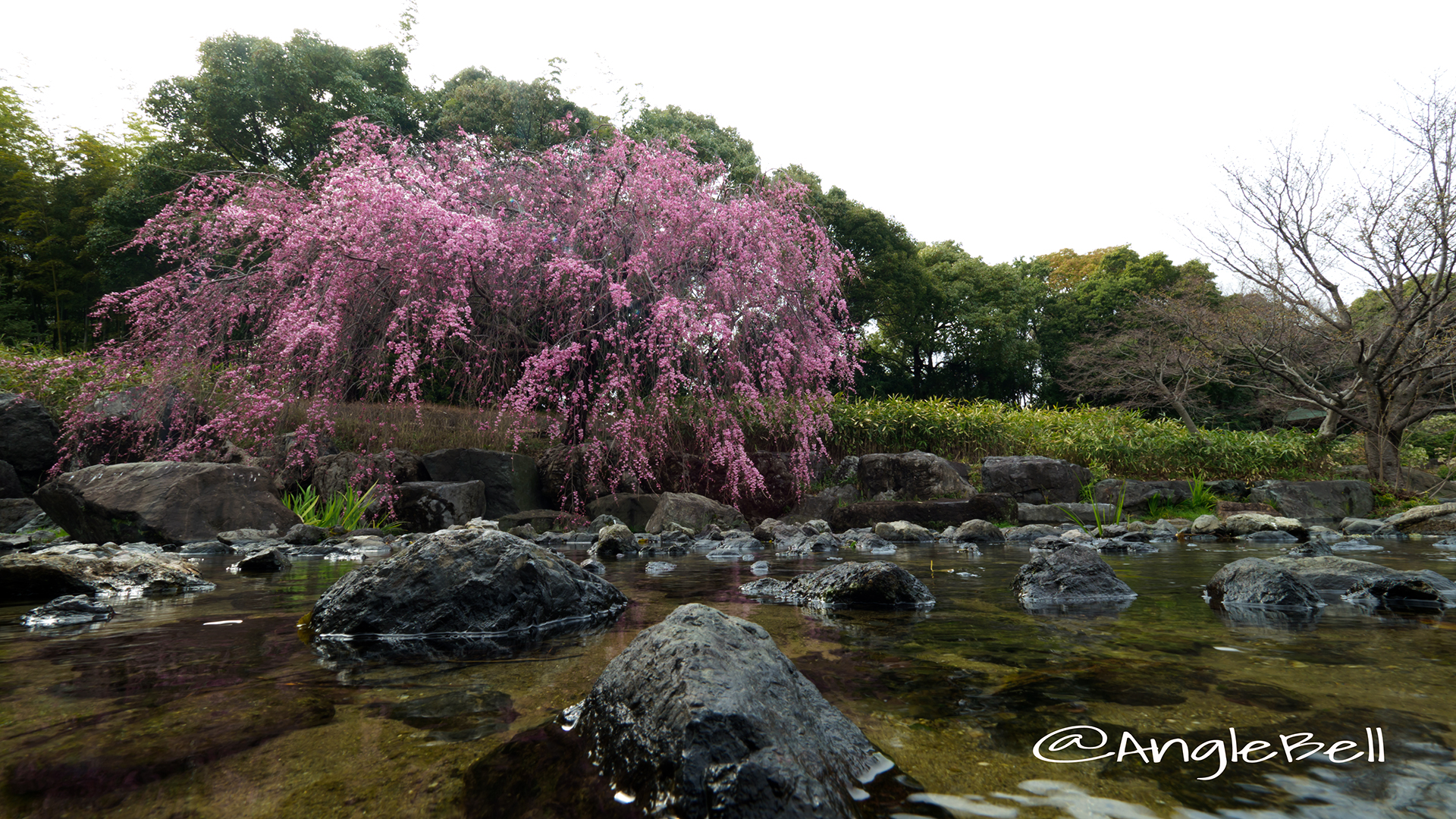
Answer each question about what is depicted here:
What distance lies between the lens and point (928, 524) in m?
8.62

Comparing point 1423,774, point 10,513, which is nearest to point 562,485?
point 10,513

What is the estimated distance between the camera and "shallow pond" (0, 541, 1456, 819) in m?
1.15

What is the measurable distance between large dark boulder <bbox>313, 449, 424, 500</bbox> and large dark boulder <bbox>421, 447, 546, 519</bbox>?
259 mm

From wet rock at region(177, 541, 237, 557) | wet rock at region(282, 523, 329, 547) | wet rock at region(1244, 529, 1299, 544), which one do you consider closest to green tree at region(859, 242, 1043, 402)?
wet rock at region(1244, 529, 1299, 544)

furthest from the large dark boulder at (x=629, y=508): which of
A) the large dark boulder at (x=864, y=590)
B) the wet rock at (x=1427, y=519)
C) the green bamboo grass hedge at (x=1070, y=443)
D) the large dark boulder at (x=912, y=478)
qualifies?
the wet rock at (x=1427, y=519)

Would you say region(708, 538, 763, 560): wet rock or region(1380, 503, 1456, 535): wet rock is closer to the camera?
region(708, 538, 763, 560): wet rock

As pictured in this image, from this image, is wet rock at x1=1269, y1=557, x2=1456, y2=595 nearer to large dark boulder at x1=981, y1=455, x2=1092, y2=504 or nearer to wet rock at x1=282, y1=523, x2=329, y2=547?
large dark boulder at x1=981, y1=455, x2=1092, y2=504

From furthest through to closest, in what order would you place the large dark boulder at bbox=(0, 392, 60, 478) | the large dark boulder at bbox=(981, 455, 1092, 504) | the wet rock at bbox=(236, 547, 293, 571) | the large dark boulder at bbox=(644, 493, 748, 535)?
the large dark boulder at bbox=(981, 455, 1092, 504) → the large dark boulder at bbox=(0, 392, 60, 478) → the large dark boulder at bbox=(644, 493, 748, 535) → the wet rock at bbox=(236, 547, 293, 571)

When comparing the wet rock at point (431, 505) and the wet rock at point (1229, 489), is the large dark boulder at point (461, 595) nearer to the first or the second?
the wet rock at point (431, 505)

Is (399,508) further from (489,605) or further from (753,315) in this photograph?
(489,605)

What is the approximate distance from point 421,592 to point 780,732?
2.03m

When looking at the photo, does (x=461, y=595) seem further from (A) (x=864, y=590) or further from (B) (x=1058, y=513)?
(B) (x=1058, y=513)

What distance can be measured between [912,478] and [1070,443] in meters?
4.51

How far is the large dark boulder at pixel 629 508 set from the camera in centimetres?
827
